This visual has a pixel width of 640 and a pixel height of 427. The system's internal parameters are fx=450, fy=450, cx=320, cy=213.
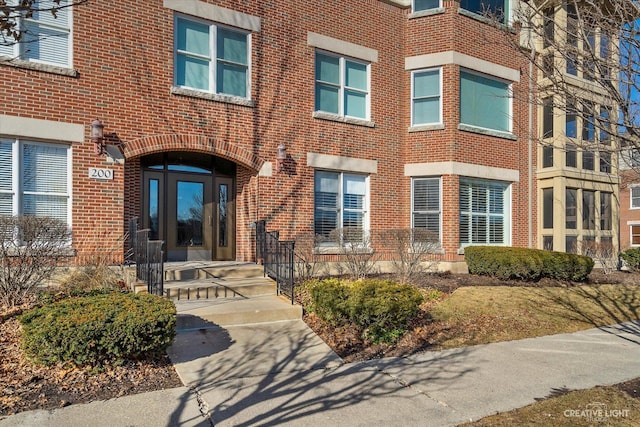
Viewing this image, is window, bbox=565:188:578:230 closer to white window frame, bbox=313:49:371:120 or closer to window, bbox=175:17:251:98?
white window frame, bbox=313:49:371:120

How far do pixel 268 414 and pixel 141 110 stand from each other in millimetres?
7002

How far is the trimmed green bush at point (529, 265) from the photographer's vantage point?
35.4 feet

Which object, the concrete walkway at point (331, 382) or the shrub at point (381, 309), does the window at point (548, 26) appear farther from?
the shrub at point (381, 309)

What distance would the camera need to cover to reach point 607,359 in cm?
596

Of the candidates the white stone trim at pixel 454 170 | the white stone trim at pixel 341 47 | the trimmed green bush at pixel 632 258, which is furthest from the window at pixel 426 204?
the trimmed green bush at pixel 632 258

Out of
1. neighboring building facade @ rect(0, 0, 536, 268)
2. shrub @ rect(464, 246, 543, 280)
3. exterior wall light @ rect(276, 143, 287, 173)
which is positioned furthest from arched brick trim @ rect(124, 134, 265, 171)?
shrub @ rect(464, 246, 543, 280)

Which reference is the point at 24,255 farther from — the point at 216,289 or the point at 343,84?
the point at 343,84

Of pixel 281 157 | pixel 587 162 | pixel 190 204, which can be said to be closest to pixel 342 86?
pixel 281 157

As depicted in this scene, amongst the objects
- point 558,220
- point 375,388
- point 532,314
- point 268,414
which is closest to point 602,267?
Result: point 558,220

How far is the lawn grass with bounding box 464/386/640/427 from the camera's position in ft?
13.0

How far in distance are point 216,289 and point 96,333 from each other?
10.3 ft

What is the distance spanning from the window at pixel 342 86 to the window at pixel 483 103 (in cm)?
276

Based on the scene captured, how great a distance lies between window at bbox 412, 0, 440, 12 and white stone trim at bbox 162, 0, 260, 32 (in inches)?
195

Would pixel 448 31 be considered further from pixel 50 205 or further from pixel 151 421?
pixel 151 421
